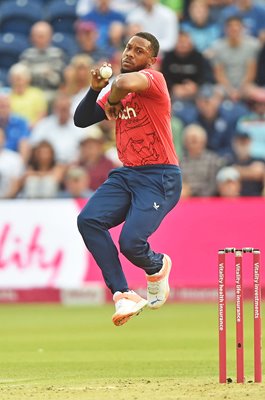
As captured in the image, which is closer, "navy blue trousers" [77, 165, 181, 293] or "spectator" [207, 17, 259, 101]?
"navy blue trousers" [77, 165, 181, 293]

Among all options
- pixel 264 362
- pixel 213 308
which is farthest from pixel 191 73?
pixel 264 362

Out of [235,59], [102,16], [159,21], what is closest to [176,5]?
[159,21]

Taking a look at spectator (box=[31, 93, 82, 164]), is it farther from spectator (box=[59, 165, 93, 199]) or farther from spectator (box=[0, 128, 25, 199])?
spectator (box=[59, 165, 93, 199])

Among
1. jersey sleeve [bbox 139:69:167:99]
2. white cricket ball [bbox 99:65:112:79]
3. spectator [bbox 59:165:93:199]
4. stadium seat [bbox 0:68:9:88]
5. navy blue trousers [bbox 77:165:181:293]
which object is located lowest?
navy blue trousers [bbox 77:165:181:293]

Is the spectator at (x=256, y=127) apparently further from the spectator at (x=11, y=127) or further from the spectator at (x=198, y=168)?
the spectator at (x=11, y=127)

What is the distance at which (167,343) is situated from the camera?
1121cm

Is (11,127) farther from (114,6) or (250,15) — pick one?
(250,15)

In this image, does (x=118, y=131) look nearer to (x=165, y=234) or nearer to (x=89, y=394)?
(x=89, y=394)

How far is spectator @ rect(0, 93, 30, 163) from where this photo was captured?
17.0 m

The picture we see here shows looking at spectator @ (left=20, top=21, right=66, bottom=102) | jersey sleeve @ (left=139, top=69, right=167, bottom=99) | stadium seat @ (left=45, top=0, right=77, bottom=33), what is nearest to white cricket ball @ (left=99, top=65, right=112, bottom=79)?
jersey sleeve @ (left=139, top=69, right=167, bottom=99)

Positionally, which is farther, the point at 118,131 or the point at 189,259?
the point at 189,259

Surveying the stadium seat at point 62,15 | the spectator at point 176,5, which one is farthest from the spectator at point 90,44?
the spectator at point 176,5

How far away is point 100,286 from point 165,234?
1.05 metres

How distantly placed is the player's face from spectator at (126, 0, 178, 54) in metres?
10.0
